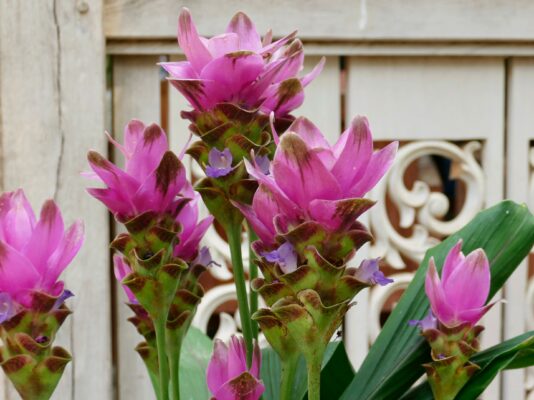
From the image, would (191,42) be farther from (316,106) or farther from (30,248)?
(316,106)

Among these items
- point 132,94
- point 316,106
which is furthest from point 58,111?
Answer: point 316,106

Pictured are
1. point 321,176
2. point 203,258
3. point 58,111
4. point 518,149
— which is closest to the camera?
point 321,176

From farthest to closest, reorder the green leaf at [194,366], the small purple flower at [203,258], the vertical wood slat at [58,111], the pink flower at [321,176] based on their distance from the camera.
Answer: the vertical wood slat at [58,111] < the green leaf at [194,366] < the small purple flower at [203,258] < the pink flower at [321,176]

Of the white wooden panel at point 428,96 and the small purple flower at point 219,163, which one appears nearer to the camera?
the small purple flower at point 219,163

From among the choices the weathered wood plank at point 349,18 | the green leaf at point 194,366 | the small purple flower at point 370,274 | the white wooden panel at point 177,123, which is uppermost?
the weathered wood plank at point 349,18

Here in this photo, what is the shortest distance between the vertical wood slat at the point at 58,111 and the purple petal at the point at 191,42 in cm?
57

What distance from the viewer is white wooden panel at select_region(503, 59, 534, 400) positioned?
1.02m

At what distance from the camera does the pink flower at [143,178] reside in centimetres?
35

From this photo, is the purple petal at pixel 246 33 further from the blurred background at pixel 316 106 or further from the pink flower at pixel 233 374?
the blurred background at pixel 316 106

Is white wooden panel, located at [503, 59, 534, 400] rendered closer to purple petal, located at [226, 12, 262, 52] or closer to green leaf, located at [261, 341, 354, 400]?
green leaf, located at [261, 341, 354, 400]

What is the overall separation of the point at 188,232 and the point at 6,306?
0.09 metres

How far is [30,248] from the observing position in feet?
1.16

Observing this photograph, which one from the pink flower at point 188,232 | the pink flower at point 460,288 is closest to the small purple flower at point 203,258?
the pink flower at point 188,232

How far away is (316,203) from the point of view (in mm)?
305
